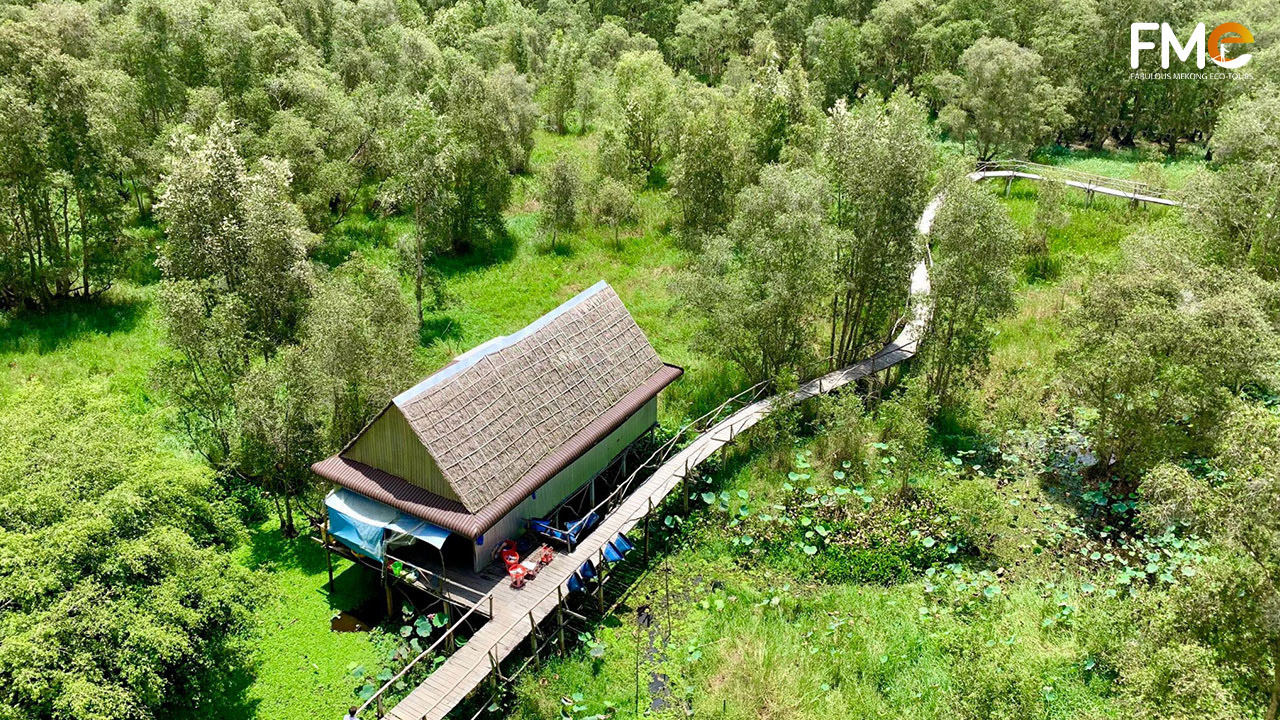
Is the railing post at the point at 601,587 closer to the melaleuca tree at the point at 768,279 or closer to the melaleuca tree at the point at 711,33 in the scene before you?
the melaleuca tree at the point at 768,279

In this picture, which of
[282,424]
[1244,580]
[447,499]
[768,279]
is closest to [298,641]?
[447,499]

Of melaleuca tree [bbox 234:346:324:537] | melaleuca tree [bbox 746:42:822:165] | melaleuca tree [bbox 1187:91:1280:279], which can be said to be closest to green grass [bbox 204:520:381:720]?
melaleuca tree [bbox 234:346:324:537]

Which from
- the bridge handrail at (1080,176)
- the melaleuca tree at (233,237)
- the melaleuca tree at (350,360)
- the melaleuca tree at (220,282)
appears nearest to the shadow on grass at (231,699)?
the melaleuca tree at (350,360)

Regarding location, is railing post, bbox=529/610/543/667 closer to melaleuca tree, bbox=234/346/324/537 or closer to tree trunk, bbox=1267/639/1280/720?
melaleuca tree, bbox=234/346/324/537

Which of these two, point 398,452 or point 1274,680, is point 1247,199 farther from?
point 398,452

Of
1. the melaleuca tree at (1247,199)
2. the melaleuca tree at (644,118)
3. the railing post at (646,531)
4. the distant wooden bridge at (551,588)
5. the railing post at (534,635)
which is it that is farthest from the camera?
the melaleuca tree at (644,118)

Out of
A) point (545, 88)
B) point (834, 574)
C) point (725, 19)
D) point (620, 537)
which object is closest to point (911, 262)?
point (834, 574)

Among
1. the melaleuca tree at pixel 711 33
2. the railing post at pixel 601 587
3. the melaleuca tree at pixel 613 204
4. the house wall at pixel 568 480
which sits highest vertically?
the melaleuca tree at pixel 711 33
